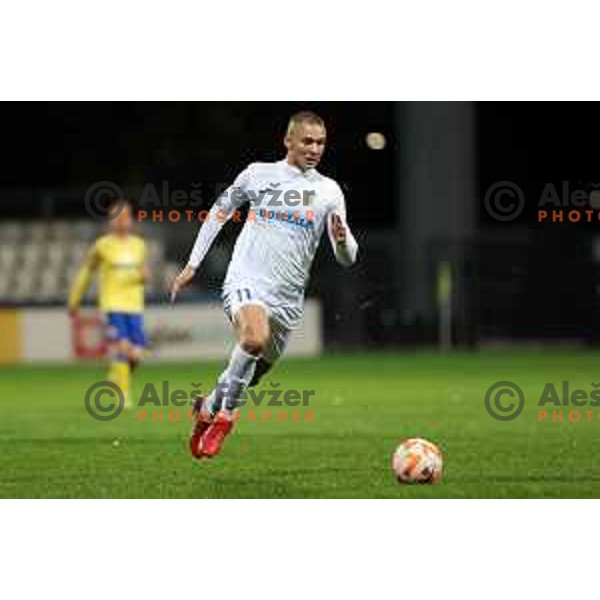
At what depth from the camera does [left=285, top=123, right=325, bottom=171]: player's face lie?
10.2m

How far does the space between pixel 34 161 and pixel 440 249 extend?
7316 millimetres

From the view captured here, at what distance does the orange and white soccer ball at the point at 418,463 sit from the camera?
30.5ft

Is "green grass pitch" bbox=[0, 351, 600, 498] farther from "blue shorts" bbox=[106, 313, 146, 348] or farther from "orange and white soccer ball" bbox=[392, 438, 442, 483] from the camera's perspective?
"blue shorts" bbox=[106, 313, 146, 348]

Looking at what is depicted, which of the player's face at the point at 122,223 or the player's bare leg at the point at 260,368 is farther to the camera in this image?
the player's face at the point at 122,223

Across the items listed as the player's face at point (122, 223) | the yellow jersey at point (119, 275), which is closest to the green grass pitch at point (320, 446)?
the yellow jersey at point (119, 275)

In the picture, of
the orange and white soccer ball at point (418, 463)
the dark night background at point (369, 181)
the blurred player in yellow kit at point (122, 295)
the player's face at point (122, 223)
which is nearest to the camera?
the orange and white soccer ball at point (418, 463)

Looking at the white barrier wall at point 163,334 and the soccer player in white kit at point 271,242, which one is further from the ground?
the soccer player in white kit at point 271,242

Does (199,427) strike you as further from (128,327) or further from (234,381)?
(128,327)

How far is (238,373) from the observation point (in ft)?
32.9

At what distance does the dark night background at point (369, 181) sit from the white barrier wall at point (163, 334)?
1715 mm

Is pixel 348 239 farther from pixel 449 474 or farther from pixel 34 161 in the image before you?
pixel 34 161

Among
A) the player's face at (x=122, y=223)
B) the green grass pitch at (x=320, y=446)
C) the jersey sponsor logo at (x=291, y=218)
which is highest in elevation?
the player's face at (x=122, y=223)

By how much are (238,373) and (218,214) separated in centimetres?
93

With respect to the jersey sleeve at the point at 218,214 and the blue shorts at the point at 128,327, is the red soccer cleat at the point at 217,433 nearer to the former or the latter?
the jersey sleeve at the point at 218,214
